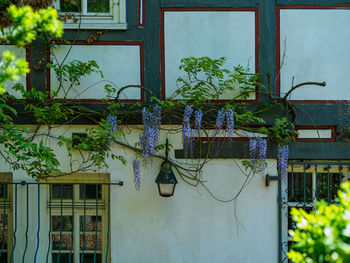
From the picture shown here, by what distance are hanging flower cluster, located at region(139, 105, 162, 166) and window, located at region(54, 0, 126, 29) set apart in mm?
1114

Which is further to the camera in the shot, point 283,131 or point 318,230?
point 283,131

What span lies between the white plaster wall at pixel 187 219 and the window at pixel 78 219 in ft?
0.96

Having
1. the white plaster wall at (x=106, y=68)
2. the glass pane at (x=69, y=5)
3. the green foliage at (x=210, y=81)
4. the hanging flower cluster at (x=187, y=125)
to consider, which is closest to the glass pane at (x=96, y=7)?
the glass pane at (x=69, y=5)

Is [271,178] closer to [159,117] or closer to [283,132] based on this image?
[283,132]

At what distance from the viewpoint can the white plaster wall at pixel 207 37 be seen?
5.12m

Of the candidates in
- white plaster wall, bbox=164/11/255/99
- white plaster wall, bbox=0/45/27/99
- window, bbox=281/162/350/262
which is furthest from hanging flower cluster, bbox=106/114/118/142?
window, bbox=281/162/350/262

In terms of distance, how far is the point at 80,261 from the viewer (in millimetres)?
5340

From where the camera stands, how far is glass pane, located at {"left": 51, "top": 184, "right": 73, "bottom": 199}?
17.6 feet

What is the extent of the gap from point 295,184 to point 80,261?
9.35ft

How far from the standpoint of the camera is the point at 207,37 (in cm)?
512

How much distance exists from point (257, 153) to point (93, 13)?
2551 millimetres

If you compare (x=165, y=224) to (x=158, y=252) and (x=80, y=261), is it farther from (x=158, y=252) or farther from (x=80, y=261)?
(x=80, y=261)

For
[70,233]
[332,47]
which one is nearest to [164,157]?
[70,233]

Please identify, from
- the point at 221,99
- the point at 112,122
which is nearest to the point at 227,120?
the point at 221,99
